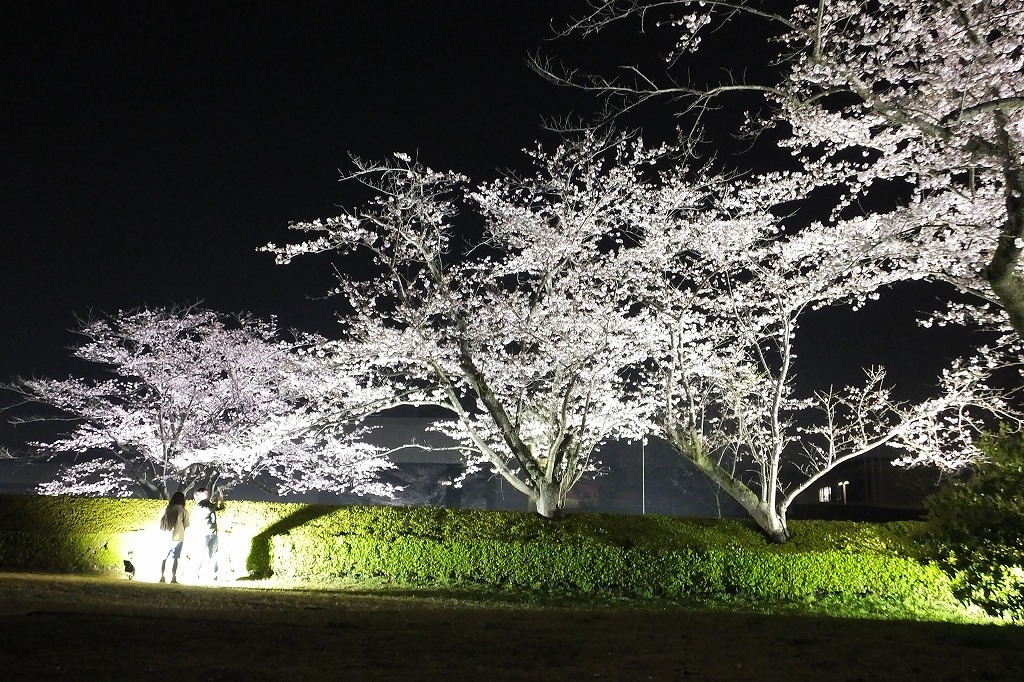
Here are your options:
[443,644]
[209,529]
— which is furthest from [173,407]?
[443,644]

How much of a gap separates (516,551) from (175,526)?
5194 millimetres

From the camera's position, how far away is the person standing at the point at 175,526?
1170 cm

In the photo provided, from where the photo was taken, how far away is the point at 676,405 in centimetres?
1527

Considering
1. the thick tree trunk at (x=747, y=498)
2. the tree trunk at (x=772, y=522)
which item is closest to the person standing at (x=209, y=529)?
the thick tree trunk at (x=747, y=498)

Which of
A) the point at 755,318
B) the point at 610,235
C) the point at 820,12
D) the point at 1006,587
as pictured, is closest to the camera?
the point at 1006,587

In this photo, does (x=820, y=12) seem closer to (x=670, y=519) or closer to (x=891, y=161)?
(x=891, y=161)

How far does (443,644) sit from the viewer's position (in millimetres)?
6250

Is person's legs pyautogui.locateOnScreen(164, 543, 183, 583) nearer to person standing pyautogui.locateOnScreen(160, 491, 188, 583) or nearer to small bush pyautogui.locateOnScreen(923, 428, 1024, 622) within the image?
person standing pyautogui.locateOnScreen(160, 491, 188, 583)

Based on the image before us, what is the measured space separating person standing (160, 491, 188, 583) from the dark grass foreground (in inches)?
112

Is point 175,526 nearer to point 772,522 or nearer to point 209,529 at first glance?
point 209,529

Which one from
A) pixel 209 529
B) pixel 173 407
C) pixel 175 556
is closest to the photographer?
pixel 175 556

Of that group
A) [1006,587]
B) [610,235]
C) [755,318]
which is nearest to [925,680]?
[1006,587]

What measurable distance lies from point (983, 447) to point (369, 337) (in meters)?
10.4

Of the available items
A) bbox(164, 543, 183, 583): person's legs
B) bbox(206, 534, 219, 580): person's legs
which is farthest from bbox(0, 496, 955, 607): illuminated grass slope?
bbox(164, 543, 183, 583): person's legs
